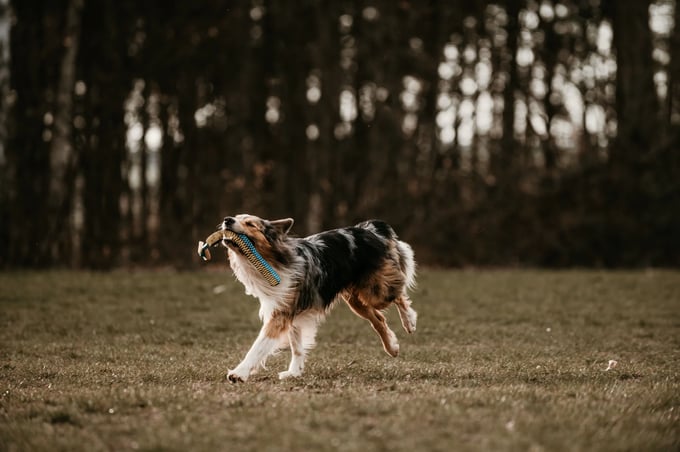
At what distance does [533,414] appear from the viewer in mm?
5184

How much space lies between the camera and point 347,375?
6977 mm

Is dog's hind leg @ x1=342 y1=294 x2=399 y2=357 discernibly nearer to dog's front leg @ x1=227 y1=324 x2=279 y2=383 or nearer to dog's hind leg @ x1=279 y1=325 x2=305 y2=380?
dog's hind leg @ x1=279 y1=325 x2=305 y2=380

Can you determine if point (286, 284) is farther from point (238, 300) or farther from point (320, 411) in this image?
point (238, 300)

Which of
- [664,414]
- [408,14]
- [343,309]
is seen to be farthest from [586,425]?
[408,14]

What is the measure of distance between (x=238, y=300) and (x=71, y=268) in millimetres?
5691

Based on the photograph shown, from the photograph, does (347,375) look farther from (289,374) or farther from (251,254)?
(251,254)

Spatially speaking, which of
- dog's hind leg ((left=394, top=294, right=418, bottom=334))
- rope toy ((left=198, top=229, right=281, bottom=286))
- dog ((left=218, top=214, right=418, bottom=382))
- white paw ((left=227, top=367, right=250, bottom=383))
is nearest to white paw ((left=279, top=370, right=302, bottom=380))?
dog ((left=218, top=214, right=418, bottom=382))

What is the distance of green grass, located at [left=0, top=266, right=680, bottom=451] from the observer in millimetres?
4757

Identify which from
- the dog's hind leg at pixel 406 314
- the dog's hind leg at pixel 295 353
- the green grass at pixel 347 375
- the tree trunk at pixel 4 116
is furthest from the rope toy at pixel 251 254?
the tree trunk at pixel 4 116

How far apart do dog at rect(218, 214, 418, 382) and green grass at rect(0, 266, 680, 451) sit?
362 mm

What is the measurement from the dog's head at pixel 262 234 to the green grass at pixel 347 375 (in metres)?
1.09

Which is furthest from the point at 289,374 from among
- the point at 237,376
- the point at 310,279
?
the point at 310,279

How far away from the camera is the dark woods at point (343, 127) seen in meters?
16.6

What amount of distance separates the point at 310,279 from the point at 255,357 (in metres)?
0.95
